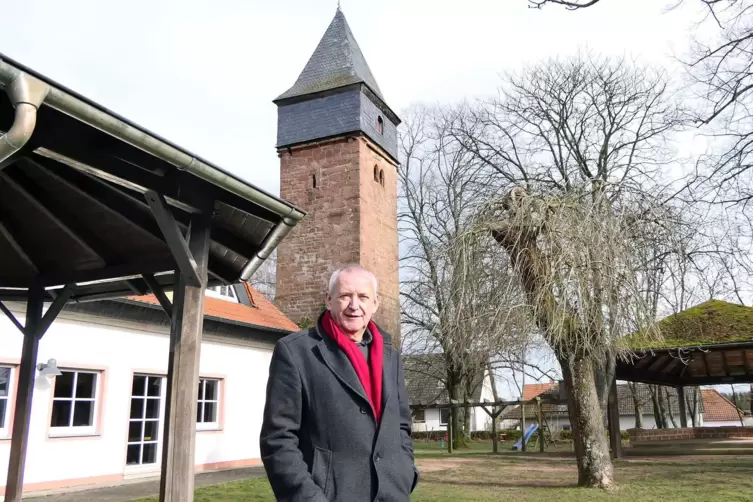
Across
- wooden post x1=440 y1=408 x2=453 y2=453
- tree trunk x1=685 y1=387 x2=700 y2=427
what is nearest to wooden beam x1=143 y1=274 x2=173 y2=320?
wooden post x1=440 y1=408 x2=453 y2=453

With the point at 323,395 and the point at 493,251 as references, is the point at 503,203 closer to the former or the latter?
the point at 493,251

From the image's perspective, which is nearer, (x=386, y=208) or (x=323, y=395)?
(x=323, y=395)

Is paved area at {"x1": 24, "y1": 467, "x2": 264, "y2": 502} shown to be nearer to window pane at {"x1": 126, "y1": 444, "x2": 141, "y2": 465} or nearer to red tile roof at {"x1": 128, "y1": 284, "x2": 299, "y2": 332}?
window pane at {"x1": 126, "y1": 444, "x2": 141, "y2": 465}

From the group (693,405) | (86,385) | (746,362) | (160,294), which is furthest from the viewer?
(693,405)

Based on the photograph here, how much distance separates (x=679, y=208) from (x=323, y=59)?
17845 millimetres

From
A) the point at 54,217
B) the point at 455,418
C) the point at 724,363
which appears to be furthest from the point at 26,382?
the point at 455,418

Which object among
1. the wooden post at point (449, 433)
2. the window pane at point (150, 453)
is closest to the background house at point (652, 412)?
the wooden post at point (449, 433)

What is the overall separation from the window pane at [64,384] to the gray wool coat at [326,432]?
927cm

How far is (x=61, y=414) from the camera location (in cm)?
1041

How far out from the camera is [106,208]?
16.8ft

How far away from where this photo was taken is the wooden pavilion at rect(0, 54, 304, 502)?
10.8 ft

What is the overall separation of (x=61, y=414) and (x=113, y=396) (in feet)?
2.87

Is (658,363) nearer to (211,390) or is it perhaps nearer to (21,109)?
(211,390)

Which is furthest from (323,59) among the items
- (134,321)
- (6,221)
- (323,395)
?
(323,395)
